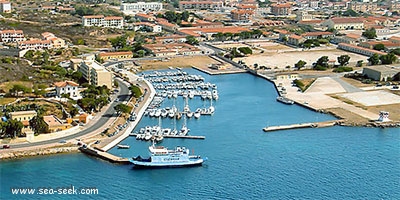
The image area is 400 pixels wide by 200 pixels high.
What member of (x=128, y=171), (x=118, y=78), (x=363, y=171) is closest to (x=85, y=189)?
(x=128, y=171)

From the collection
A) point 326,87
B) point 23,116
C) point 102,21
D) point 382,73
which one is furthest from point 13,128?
point 102,21

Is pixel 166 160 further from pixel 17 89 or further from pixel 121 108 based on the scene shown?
pixel 17 89

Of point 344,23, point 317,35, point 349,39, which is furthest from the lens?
point 344,23

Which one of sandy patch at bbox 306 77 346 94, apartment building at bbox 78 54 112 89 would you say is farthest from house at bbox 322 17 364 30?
apartment building at bbox 78 54 112 89

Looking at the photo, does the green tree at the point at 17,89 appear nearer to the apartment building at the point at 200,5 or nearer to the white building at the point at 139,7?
the white building at the point at 139,7

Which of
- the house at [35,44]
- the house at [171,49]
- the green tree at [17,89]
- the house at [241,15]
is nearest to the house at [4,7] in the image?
the house at [35,44]
